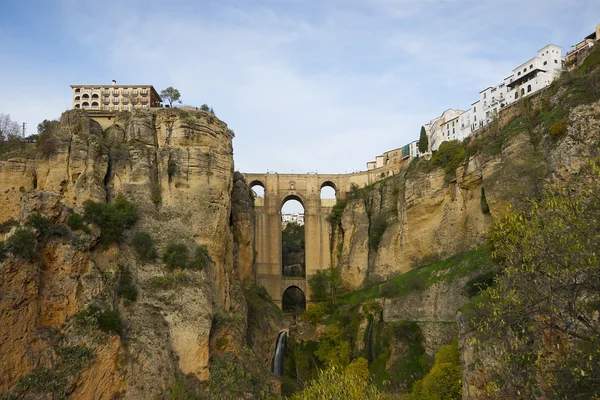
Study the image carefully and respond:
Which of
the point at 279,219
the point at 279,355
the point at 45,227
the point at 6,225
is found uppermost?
the point at 279,219

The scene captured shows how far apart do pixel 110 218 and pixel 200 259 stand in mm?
5121

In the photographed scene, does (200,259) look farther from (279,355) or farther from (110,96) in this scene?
(110,96)

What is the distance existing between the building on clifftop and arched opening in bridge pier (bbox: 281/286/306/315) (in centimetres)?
2400

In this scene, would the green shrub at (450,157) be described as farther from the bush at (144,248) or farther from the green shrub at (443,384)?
the bush at (144,248)

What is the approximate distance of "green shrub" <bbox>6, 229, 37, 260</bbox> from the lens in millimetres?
22781

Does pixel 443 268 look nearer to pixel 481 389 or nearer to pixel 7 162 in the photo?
pixel 481 389

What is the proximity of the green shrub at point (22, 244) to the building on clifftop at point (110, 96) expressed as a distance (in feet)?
117

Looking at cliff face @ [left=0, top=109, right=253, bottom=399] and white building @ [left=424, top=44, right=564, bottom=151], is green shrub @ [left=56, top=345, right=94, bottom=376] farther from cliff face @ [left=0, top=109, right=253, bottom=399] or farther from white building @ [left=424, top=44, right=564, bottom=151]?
white building @ [left=424, top=44, right=564, bottom=151]

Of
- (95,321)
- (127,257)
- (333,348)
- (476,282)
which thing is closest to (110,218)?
(127,257)

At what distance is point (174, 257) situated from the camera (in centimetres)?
2923

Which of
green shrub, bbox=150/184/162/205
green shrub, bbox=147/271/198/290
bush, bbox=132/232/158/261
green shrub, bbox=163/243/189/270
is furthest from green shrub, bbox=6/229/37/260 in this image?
green shrub, bbox=150/184/162/205

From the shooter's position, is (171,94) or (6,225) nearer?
(6,225)

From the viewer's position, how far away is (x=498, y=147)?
124 ft

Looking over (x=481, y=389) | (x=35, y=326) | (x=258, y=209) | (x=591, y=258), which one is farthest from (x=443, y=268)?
(x=591, y=258)
